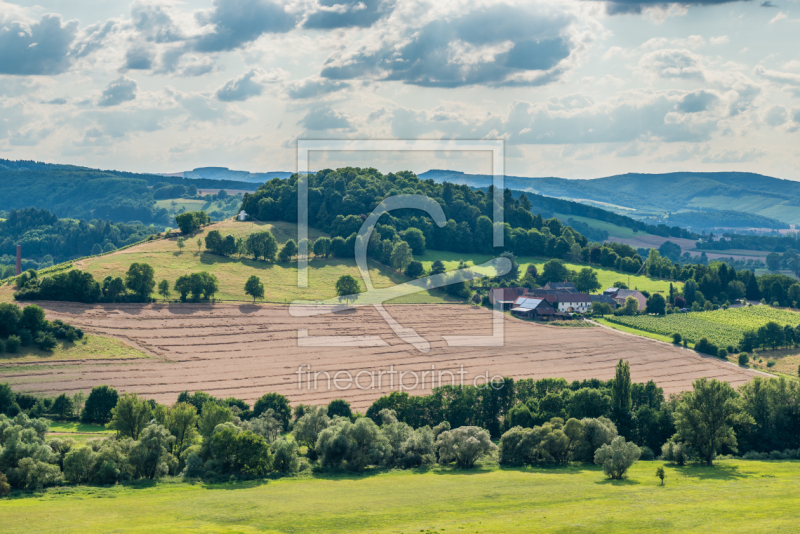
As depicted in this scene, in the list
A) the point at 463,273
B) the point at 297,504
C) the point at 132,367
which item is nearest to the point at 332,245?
the point at 463,273

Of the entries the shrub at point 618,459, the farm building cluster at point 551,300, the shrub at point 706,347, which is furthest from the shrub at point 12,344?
the shrub at point 706,347

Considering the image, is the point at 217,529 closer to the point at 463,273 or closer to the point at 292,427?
the point at 292,427

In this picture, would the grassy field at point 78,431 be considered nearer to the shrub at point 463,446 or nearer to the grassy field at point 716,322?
the shrub at point 463,446

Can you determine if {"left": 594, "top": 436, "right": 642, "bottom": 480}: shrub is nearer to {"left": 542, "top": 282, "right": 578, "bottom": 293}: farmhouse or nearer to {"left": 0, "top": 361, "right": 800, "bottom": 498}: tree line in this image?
{"left": 0, "top": 361, "right": 800, "bottom": 498}: tree line

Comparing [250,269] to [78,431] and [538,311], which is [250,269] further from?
[78,431]

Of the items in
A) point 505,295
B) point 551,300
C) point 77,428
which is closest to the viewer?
point 77,428

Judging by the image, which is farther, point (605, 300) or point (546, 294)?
point (605, 300)

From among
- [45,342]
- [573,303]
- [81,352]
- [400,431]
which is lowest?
[400,431]

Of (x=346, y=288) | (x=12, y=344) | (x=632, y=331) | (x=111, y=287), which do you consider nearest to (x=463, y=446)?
(x=12, y=344)
